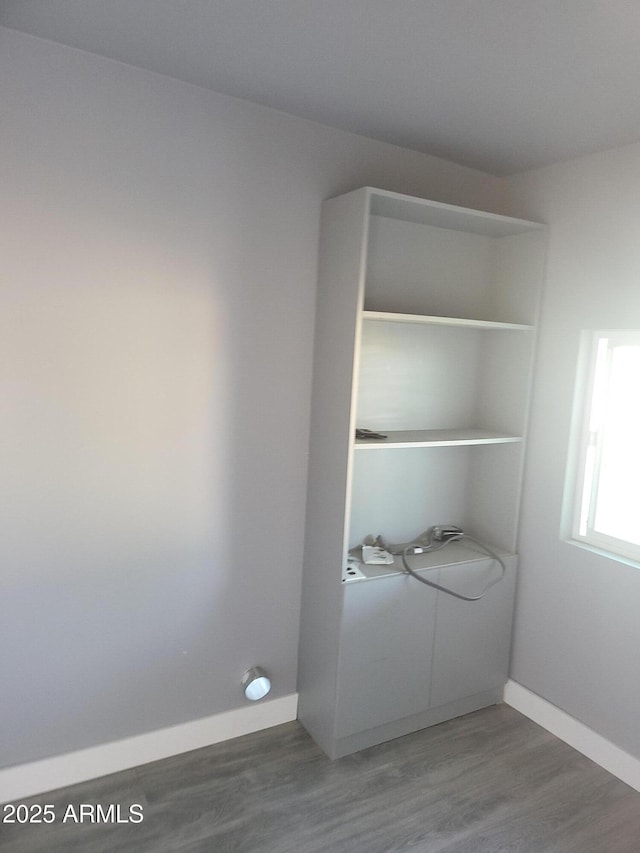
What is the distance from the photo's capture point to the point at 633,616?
7.62 ft

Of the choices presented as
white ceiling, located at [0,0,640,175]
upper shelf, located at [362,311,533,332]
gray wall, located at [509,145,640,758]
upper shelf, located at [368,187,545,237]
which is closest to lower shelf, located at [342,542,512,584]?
gray wall, located at [509,145,640,758]

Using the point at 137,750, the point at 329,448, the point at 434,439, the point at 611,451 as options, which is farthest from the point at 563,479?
the point at 137,750

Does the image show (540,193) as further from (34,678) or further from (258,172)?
(34,678)

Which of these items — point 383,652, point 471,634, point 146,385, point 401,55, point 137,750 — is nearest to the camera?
point 401,55

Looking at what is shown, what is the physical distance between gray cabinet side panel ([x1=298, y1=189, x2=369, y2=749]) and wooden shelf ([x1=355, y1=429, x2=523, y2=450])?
0.13 metres

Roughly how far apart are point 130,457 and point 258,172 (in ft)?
3.77

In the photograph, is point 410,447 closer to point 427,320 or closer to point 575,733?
point 427,320

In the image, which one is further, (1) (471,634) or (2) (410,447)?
(1) (471,634)

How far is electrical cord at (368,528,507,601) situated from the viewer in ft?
8.15

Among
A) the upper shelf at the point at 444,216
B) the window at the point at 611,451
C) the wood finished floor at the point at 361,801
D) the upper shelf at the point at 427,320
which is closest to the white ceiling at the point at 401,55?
the upper shelf at the point at 444,216

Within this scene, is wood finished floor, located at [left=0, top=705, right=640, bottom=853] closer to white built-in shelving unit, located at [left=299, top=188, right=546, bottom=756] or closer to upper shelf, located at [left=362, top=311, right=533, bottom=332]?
white built-in shelving unit, located at [left=299, top=188, right=546, bottom=756]

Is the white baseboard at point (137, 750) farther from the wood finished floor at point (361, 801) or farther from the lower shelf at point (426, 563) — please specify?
the lower shelf at point (426, 563)

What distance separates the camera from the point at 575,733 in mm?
2533

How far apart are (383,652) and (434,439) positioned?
878 mm
